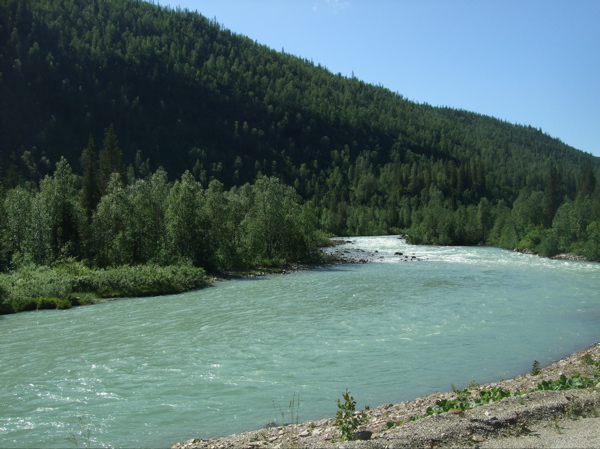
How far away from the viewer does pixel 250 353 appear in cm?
1802

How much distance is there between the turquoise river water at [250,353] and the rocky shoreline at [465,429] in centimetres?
164

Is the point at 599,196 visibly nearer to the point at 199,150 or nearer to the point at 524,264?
the point at 524,264

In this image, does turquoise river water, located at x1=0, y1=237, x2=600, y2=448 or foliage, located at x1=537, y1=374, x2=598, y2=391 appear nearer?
foliage, located at x1=537, y1=374, x2=598, y2=391

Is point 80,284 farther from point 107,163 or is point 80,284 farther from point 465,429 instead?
point 107,163

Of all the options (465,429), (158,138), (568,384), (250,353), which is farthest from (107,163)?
(158,138)

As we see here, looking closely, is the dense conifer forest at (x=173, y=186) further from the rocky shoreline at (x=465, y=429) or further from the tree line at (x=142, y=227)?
the rocky shoreline at (x=465, y=429)

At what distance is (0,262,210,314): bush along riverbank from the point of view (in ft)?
92.5

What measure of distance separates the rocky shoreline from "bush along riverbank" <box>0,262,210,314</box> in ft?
74.0

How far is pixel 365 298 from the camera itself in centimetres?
3098

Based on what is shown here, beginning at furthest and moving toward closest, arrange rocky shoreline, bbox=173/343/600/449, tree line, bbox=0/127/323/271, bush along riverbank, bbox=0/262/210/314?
tree line, bbox=0/127/323/271 < bush along riverbank, bbox=0/262/210/314 < rocky shoreline, bbox=173/343/600/449

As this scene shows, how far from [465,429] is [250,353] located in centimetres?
1125

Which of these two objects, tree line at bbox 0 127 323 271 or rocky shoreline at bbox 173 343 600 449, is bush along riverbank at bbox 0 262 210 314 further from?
rocky shoreline at bbox 173 343 600 449

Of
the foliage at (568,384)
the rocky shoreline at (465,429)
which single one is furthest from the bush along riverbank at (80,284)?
the foliage at (568,384)

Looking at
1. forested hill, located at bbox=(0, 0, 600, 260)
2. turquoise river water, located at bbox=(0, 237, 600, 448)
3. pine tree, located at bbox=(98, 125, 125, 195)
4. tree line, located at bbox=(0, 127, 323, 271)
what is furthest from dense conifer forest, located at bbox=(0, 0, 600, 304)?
turquoise river water, located at bbox=(0, 237, 600, 448)
